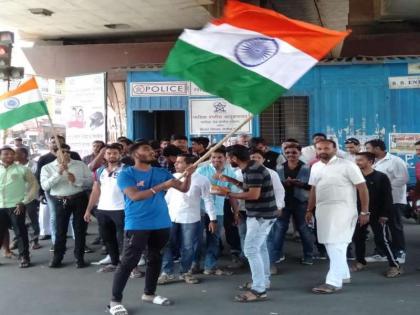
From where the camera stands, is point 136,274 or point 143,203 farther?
point 136,274

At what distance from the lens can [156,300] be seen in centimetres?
544

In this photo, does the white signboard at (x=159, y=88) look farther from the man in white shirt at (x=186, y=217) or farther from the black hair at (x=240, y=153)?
the black hair at (x=240, y=153)

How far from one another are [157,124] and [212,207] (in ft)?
27.1

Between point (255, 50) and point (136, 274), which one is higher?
point (255, 50)

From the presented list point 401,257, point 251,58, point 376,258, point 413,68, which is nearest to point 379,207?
point 401,257

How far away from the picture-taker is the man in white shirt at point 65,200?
7.10m

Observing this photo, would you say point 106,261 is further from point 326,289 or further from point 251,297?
point 326,289

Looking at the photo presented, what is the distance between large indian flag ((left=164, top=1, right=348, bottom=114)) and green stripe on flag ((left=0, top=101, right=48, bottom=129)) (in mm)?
2928

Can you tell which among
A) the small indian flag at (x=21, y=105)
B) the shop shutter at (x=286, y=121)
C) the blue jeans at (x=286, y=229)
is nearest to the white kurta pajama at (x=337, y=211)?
the blue jeans at (x=286, y=229)

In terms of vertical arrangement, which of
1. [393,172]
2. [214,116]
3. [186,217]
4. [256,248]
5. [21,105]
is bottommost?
[256,248]

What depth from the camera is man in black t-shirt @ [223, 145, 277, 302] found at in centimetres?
541

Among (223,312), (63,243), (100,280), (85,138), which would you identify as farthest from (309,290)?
(85,138)

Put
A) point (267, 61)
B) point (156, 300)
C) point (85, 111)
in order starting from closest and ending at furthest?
point (267, 61) → point (156, 300) → point (85, 111)

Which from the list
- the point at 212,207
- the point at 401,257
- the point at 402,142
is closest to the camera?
the point at 212,207
